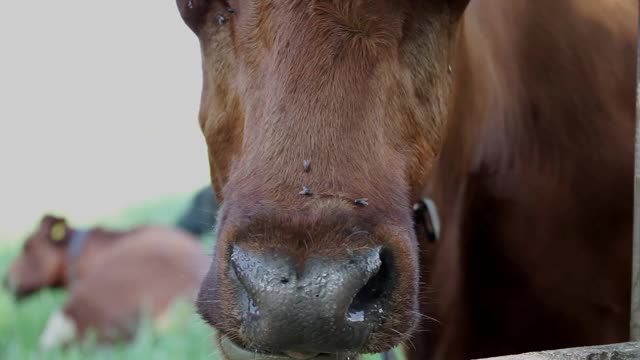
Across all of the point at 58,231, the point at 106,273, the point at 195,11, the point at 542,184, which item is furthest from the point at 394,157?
the point at 58,231

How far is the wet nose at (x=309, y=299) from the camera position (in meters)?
1.71

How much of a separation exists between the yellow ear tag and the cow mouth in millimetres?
5911

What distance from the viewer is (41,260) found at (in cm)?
790

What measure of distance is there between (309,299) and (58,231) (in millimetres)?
6352

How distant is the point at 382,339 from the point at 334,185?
0.99 ft

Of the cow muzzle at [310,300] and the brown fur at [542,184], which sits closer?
the cow muzzle at [310,300]

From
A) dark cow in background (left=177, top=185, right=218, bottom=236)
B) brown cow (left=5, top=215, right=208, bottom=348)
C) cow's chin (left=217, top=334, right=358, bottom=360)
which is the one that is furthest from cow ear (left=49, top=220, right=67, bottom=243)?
cow's chin (left=217, top=334, right=358, bottom=360)

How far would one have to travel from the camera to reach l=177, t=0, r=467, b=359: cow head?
1744 mm

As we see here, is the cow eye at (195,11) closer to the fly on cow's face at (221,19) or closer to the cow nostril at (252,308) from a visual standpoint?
the fly on cow's face at (221,19)

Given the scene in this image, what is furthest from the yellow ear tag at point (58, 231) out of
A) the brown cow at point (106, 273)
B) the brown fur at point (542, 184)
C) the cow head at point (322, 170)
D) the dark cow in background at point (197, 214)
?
the cow head at point (322, 170)

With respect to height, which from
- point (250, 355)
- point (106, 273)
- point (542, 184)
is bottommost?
point (106, 273)

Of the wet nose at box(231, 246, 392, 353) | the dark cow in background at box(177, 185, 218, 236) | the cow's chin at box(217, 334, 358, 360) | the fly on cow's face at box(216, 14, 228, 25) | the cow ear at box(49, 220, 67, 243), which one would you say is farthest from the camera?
the cow ear at box(49, 220, 67, 243)

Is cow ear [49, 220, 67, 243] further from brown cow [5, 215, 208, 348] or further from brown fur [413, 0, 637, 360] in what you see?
brown fur [413, 0, 637, 360]

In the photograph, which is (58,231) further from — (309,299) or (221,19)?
(309,299)
